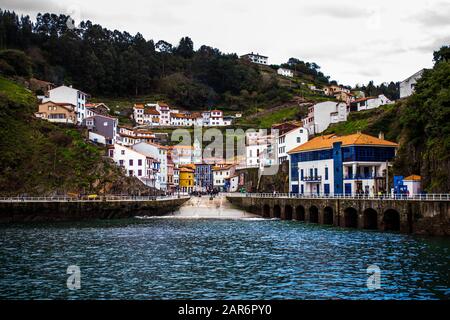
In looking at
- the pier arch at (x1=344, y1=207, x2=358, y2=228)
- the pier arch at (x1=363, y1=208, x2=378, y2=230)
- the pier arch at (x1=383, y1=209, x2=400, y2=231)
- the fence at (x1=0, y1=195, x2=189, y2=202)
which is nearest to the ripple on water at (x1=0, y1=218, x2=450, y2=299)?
the pier arch at (x1=383, y1=209, x2=400, y2=231)

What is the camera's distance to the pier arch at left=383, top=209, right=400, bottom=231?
58.4m

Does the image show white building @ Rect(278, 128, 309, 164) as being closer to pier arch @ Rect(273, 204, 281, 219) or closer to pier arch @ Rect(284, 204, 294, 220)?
pier arch @ Rect(273, 204, 281, 219)

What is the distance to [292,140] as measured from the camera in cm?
10238

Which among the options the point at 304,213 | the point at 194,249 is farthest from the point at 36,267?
the point at 304,213

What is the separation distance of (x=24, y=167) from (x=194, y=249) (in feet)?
183

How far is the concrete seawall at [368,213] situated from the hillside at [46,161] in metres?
28.7

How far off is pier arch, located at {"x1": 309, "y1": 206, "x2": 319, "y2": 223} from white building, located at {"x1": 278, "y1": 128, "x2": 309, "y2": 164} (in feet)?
89.2

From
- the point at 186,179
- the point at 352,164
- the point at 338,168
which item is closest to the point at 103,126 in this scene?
the point at 186,179

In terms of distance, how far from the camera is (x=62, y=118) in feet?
363

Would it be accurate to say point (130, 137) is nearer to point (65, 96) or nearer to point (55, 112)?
point (65, 96)

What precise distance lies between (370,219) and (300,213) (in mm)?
16651
